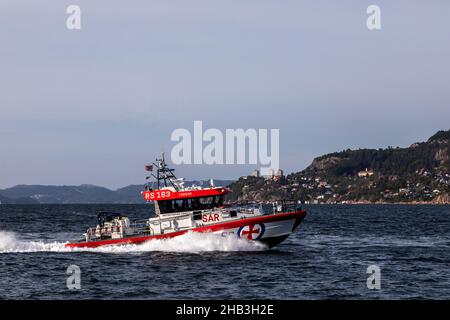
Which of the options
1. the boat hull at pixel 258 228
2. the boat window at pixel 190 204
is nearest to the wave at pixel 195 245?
the boat hull at pixel 258 228

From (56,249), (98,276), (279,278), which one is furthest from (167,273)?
(56,249)

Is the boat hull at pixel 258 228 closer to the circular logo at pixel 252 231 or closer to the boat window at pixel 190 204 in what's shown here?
the circular logo at pixel 252 231

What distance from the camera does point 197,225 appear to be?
48594 mm

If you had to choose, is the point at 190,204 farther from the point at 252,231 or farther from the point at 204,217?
the point at 252,231

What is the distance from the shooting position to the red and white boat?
4797 centimetres

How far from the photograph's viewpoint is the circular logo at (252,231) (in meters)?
47.8

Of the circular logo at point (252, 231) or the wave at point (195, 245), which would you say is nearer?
the circular logo at point (252, 231)

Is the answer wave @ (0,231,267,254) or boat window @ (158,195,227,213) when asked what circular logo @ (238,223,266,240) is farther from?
boat window @ (158,195,227,213)

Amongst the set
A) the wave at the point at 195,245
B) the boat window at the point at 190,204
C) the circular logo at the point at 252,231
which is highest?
the boat window at the point at 190,204

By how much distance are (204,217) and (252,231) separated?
11.2 ft

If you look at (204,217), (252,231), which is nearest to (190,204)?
(204,217)

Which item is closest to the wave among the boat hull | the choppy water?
the choppy water

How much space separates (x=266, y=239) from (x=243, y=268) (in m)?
7.36
